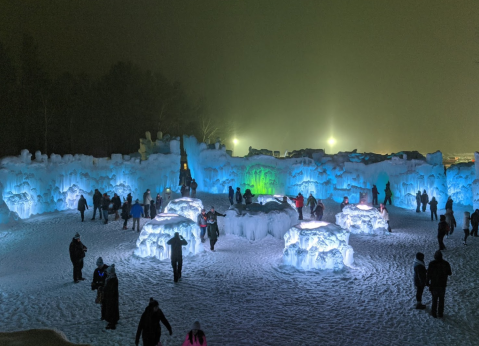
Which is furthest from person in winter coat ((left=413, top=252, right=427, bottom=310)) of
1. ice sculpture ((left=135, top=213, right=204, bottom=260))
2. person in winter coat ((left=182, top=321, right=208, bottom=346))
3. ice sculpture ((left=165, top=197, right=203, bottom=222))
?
ice sculpture ((left=165, top=197, right=203, bottom=222))

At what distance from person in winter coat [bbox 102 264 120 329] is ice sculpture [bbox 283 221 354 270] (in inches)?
219

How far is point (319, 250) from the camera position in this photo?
10328 mm

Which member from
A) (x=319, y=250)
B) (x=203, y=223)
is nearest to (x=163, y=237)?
(x=203, y=223)

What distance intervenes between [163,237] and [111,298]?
5.00 metres

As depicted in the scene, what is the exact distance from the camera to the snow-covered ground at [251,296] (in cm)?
649

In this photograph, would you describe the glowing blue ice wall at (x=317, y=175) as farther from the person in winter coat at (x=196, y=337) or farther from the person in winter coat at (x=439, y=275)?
the person in winter coat at (x=196, y=337)

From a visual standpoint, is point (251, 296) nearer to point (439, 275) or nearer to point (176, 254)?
point (176, 254)

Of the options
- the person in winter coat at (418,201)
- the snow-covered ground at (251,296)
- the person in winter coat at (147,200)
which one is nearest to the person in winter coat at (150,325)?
the snow-covered ground at (251,296)

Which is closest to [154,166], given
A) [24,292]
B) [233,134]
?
[24,292]

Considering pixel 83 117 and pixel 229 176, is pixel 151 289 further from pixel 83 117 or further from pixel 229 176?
pixel 83 117

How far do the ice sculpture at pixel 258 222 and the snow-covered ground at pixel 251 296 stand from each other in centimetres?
90

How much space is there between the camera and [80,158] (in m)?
21.4

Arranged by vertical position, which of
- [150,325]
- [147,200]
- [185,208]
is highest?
[147,200]

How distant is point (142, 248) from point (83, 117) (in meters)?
26.4
